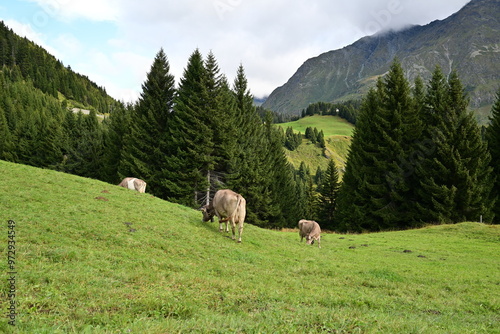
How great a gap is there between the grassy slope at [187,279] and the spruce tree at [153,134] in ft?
63.0

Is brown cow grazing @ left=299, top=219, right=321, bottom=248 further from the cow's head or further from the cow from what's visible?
the cow's head

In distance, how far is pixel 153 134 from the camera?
4097 cm

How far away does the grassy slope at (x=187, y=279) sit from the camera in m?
5.12

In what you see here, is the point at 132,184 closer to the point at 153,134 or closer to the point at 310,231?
the point at 310,231

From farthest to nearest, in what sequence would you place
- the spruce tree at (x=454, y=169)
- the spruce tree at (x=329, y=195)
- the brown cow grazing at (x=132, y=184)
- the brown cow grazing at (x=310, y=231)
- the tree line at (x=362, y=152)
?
the spruce tree at (x=329, y=195), the tree line at (x=362, y=152), the spruce tree at (x=454, y=169), the brown cow grazing at (x=132, y=184), the brown cow grazing at (x=310, y=231)

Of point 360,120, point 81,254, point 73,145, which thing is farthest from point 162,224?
point 73,145

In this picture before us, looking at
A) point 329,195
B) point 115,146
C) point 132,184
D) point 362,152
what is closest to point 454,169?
point 362,152

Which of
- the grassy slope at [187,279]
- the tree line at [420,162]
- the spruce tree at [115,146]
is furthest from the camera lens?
the spruce tree at [115,146]

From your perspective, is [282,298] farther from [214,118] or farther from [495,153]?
[495,153]

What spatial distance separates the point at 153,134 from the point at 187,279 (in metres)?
36.2

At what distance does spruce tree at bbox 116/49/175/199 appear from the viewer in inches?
1489

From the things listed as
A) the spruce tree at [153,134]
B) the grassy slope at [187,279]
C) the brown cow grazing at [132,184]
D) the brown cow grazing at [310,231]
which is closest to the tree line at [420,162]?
the grassy slope at [187,279]

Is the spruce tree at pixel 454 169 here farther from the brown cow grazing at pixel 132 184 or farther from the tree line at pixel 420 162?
the brown cow grazing at pixel 132 184

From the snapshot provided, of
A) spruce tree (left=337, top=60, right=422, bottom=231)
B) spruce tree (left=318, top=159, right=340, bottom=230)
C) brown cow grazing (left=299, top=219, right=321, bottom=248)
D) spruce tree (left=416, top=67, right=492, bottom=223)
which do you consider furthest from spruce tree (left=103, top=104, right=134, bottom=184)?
spruce tree (left=416, top=67, right=492, bottom=223)
